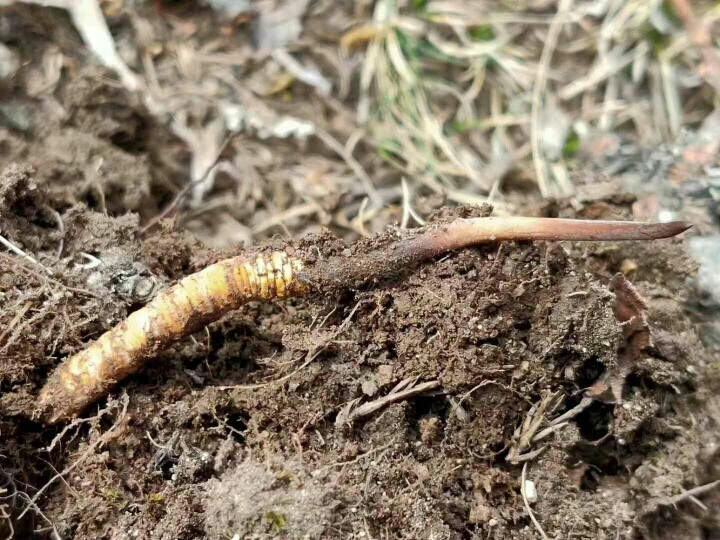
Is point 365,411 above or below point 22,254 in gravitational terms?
below

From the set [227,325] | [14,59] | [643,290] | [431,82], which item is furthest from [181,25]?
[643,290]

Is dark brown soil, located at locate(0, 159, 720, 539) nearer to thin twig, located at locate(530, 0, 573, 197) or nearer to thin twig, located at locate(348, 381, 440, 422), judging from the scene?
thin twig, located at locate(348, 381, 440, 422)

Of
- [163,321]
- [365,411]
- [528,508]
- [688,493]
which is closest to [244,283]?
[163,321]

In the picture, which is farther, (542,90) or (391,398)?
(542,90)

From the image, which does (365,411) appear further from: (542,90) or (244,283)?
(542,90)

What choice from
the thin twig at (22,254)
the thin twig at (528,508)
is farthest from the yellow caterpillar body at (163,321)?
the thin twig at (528,508)

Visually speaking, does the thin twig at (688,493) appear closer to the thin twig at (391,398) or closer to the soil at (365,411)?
the soil at (365,411)
